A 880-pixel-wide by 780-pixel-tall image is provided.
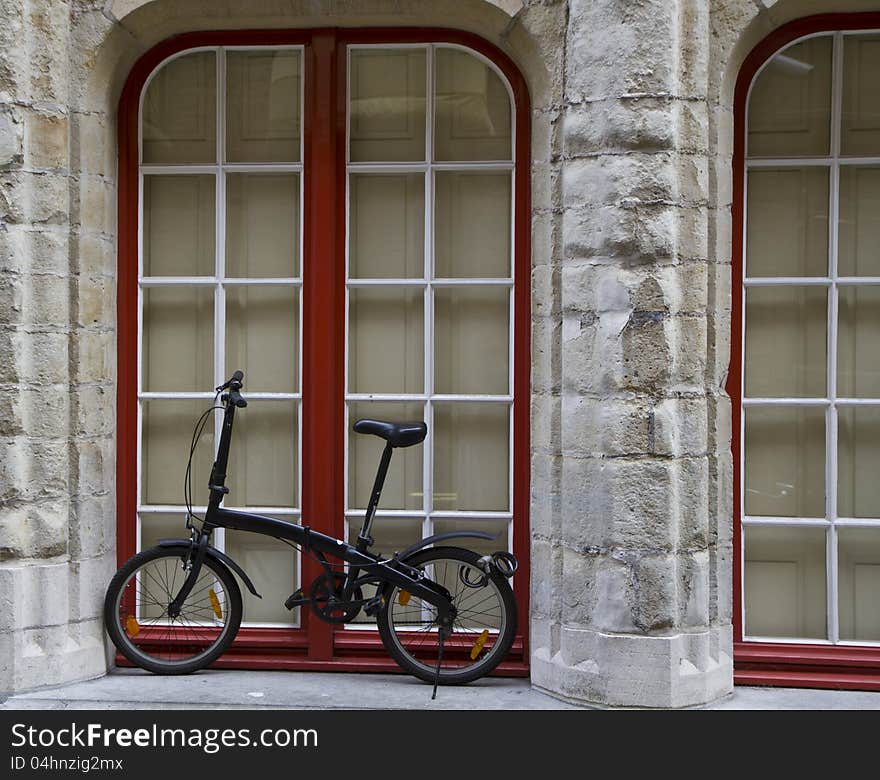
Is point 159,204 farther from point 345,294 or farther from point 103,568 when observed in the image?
point 103,568

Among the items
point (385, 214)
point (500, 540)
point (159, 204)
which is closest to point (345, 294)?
point (385, 214)

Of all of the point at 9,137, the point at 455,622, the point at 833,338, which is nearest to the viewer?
the point at 9,137

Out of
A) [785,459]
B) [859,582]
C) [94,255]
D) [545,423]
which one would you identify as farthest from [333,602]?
[859,582]

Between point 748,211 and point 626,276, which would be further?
point 748,211

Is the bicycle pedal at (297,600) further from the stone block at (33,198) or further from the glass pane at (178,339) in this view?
the stone block at (33,198)

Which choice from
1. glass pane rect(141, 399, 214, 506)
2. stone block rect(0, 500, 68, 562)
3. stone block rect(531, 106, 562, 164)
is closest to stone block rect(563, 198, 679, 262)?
stone block rect(531, 106, 562, 164)

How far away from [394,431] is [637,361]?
1.17 meters

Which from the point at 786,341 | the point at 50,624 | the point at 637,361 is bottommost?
the point at 50,624

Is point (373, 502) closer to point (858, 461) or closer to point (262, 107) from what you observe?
point (262, 107)

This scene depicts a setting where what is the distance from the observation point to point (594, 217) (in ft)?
16.9

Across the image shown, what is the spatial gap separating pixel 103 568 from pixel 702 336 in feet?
10.1

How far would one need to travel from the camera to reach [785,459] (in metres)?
5.62

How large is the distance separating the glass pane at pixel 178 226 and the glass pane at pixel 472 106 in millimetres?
1261

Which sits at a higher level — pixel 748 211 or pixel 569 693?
pixel 748 211
